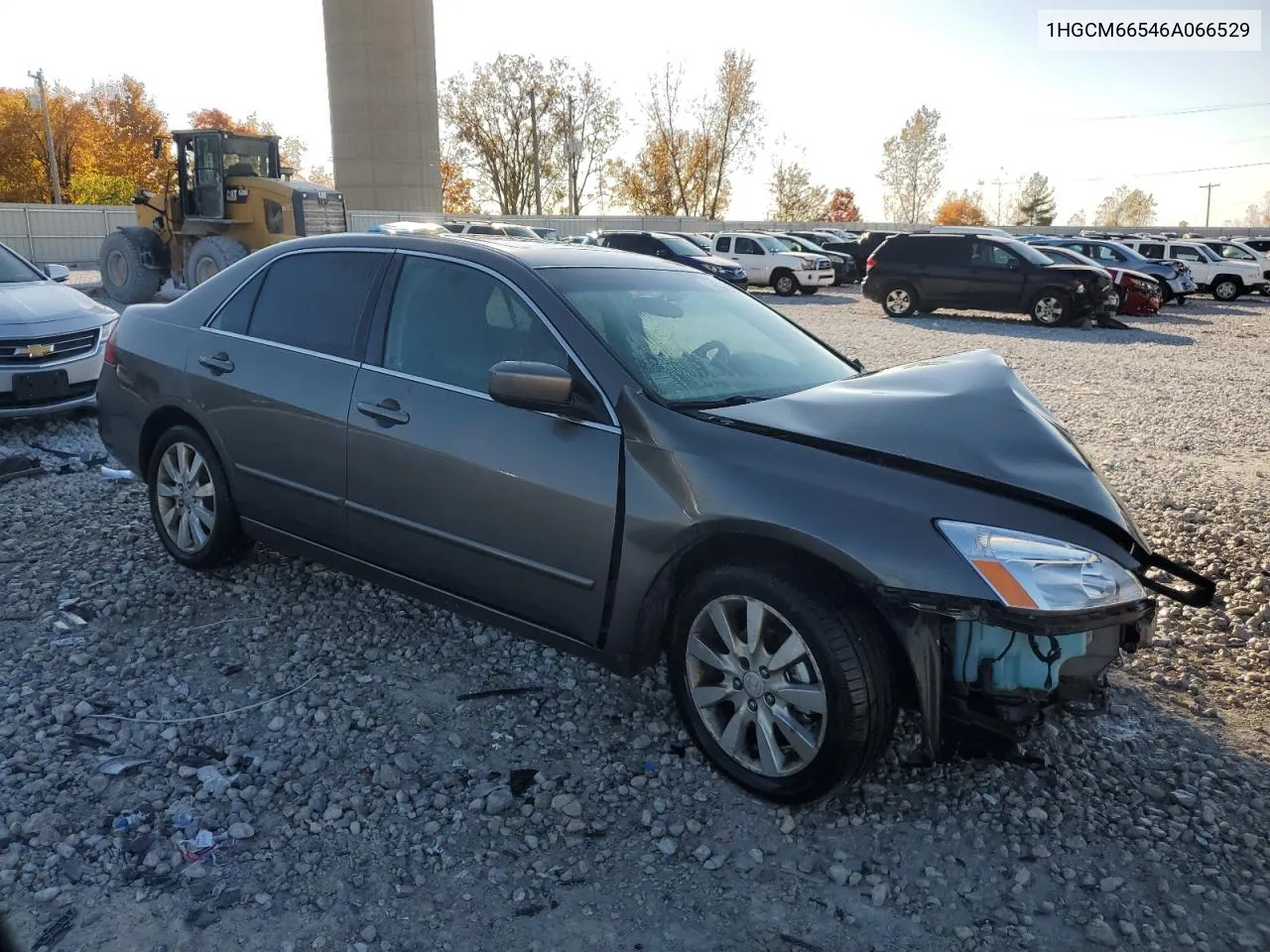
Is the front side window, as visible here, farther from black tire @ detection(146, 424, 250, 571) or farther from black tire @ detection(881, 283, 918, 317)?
black tire @ detection(881, 283, 918, 317)

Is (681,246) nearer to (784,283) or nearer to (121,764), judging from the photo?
(784,283)

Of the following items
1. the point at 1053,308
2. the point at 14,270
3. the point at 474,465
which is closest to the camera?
the point at 474,465

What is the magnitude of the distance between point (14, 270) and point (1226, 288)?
28.6 metres

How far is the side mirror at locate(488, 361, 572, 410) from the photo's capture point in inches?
126

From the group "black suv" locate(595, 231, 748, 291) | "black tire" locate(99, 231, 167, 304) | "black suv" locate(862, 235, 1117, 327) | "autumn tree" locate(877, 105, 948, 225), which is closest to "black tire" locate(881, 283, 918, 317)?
"black suv" locate(862, 235, 1117, 327)

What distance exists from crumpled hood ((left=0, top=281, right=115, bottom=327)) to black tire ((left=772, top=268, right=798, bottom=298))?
20.3 meters

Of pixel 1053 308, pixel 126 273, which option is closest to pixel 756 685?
pixel 126 273

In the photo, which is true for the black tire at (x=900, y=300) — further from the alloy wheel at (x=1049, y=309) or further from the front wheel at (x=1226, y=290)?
the front wheel at (x=1226, y=290)

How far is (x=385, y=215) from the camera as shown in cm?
4253

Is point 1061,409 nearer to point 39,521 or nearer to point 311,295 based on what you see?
point 311,295

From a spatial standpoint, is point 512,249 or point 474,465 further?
point 512,249

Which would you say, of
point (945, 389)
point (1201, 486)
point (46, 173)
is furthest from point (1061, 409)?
point (46, 173)

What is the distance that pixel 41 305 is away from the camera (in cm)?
787

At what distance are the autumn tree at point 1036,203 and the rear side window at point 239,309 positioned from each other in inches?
3845
